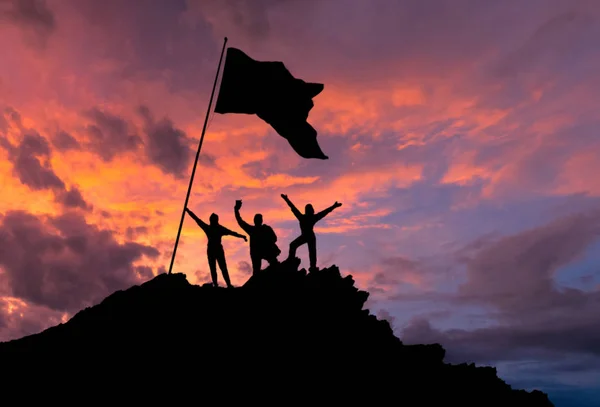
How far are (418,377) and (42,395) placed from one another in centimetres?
1427

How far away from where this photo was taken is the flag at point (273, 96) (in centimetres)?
2259

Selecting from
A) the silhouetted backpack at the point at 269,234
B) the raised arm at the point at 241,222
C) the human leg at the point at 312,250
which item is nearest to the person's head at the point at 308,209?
the human leg at the point at 312,250

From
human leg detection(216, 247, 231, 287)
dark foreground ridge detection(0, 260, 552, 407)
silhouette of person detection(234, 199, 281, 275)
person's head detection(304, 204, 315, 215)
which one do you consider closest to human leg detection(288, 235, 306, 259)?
silhouette of person detection(234, 199, 281, 275)

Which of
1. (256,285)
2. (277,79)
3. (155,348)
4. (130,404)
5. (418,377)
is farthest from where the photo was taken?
(277,79)

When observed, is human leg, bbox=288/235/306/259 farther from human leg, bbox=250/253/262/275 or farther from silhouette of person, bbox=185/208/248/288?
silhouette of person, bbox=185/208/248/288

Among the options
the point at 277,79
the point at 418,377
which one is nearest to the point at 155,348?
the point at 418,377

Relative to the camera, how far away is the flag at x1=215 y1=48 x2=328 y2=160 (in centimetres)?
2259

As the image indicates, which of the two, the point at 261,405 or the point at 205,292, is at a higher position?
the point at 205,292

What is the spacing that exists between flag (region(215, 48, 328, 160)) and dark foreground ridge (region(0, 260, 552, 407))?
6264 mm

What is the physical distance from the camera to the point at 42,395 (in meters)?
17.3

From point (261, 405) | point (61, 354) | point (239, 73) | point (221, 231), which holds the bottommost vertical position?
point (261, 405)

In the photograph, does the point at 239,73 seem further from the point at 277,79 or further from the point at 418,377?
the point at 418,377

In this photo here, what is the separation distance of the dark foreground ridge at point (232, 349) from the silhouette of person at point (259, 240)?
1.53m

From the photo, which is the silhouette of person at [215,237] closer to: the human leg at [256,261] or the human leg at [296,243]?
the human leg at [256,261]
